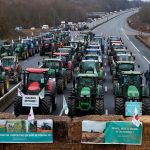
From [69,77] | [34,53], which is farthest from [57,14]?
[69,77]

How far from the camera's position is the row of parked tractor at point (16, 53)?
33681 mm

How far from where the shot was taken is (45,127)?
58.6 feet

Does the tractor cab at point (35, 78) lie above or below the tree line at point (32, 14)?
below

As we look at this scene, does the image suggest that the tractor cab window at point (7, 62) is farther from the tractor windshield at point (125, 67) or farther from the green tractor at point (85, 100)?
the green tractor at point (85, 100)

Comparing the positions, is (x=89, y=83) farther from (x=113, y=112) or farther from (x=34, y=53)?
(x=34, y=53)

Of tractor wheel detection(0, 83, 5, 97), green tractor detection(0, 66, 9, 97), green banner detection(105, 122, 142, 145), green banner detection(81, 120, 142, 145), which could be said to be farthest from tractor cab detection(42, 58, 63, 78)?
green banner detection(105, 122, 142, 145)

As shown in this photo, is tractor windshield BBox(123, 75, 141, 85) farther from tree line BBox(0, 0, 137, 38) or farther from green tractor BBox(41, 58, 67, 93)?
tree line BBox(0, 0, 137, 38)

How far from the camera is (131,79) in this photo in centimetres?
2542

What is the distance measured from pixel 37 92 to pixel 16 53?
3076 cm

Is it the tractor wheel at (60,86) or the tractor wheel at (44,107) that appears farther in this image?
the tractor wheel at (60,86)

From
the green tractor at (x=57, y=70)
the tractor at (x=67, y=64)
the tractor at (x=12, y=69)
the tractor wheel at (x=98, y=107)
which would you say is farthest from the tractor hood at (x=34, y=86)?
the tractor at (x=67, y=64)

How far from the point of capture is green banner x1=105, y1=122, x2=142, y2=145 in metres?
17.5

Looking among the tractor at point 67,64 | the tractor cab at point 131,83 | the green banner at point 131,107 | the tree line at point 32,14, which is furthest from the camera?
the tree line at point 32,14

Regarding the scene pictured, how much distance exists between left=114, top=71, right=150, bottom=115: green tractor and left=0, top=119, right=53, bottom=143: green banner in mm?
6971
